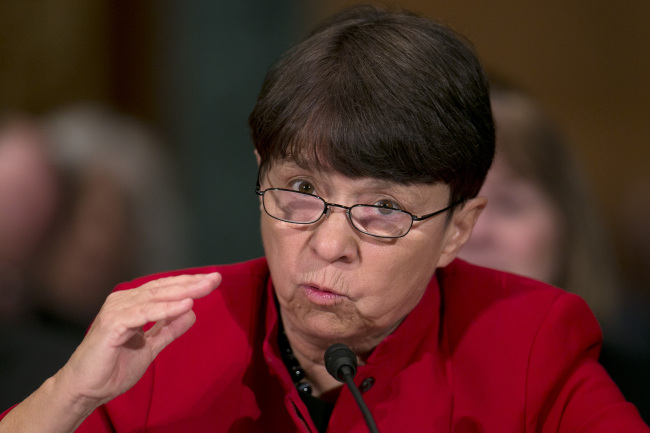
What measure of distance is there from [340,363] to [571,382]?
54cm

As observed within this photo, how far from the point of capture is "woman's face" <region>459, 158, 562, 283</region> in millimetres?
2551

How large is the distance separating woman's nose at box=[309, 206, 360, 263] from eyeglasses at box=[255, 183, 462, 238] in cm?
1

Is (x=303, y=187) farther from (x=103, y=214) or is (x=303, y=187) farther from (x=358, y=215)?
(x=103, y=214)

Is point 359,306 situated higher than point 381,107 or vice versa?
point 381,107

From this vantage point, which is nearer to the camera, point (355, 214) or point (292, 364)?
point (355, 214)

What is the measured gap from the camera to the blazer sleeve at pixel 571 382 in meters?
1.41

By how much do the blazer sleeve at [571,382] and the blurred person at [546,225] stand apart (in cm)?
95

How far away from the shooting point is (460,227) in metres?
1.62

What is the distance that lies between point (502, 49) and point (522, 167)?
48.9 inches

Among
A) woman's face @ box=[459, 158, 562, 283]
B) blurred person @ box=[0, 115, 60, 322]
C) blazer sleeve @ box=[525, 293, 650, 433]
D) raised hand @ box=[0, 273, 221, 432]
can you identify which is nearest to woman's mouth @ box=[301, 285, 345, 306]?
raised hand @ box=[0, 273, 221, 432]

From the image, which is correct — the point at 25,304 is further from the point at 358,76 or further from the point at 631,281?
the point at 631,281

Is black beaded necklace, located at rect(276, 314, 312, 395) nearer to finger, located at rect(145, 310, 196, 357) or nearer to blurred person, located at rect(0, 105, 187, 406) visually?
finger, located at rect(145, 310, 196, 357)

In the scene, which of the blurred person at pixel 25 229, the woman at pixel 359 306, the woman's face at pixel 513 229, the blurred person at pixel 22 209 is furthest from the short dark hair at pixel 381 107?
the blurred person at pixel 22 209

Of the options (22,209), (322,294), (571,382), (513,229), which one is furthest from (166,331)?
(22,209)
